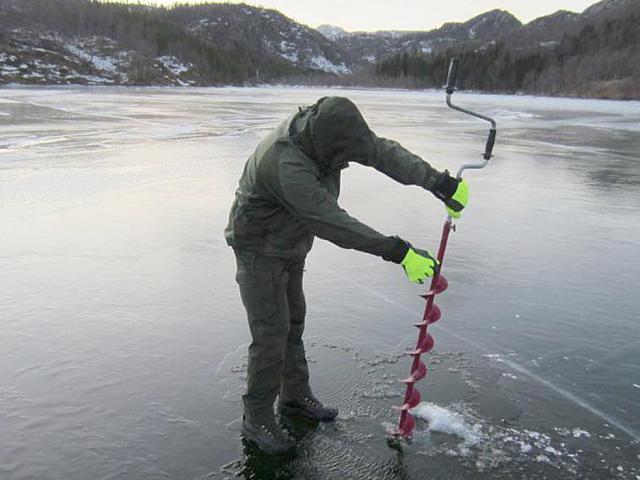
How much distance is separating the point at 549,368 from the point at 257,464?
2200 millimetres

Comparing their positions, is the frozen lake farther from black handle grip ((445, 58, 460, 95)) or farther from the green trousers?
black handle grip ((445, 58, 460, 95))

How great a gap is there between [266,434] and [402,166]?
1639mm

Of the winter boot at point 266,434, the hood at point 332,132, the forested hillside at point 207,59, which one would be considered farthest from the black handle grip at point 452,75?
the forested hillside at point 207,59

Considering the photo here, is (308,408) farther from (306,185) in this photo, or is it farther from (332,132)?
(332,132)

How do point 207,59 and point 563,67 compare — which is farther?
point 207,59

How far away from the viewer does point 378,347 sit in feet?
14.8

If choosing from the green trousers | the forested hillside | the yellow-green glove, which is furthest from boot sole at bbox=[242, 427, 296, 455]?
the forested hillside

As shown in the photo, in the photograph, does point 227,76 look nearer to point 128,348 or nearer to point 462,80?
point 462,80

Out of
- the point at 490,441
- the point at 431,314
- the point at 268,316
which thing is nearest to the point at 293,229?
the point at 268,316

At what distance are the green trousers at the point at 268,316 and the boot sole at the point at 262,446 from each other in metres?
0.11

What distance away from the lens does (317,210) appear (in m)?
2.75

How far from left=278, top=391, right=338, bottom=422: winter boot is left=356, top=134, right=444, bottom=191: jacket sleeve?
1398 millimetres

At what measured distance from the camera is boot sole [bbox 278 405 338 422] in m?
3.55

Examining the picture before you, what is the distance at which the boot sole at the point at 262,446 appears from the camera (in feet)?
10.6
